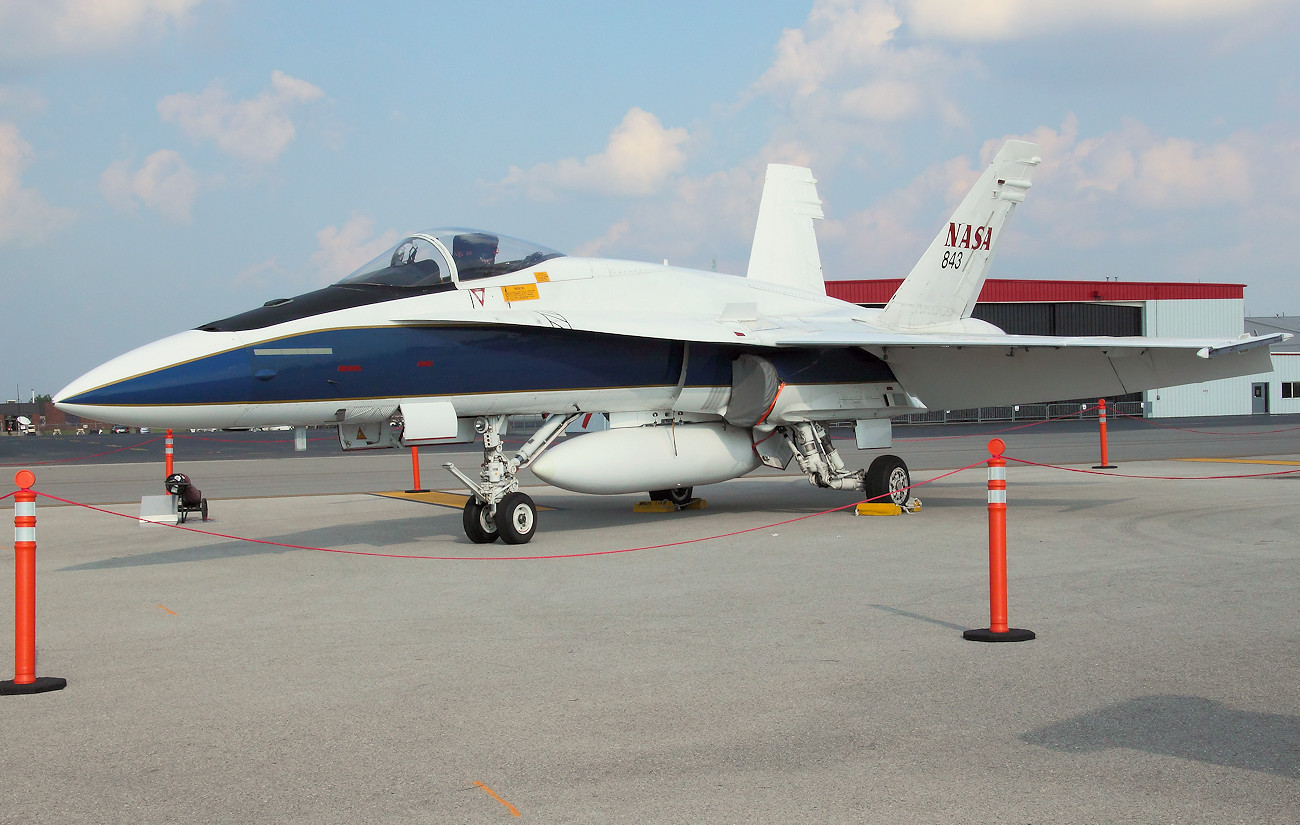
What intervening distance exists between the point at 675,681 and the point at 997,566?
6.06 ft

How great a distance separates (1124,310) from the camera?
149 feet

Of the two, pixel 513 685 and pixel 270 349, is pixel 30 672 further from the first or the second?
pixel 270 349

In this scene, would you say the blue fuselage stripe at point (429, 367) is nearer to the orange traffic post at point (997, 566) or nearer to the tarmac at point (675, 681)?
the tarmac at point (675, 681)

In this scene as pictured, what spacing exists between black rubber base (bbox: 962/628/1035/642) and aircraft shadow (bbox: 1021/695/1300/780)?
1.10m

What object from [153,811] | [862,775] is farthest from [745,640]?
[153,811]

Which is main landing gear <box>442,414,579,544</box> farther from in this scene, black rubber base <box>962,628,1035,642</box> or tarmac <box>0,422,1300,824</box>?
black rubber base <box>962,628,1035,642</box>

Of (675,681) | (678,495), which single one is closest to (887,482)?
(678,495)

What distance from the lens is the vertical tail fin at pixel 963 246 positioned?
13.6m

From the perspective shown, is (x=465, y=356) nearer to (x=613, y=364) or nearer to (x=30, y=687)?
(x=613, y=364)

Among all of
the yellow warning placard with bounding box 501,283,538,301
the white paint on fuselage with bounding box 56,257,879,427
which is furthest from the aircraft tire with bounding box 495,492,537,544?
the yellow warning placard with bounding box 501,283,538,301

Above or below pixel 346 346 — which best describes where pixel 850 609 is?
below

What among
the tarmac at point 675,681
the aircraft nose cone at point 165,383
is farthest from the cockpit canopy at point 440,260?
the tarmac at point 675,681

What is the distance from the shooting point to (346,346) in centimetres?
866

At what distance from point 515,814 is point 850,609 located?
3.52 m
